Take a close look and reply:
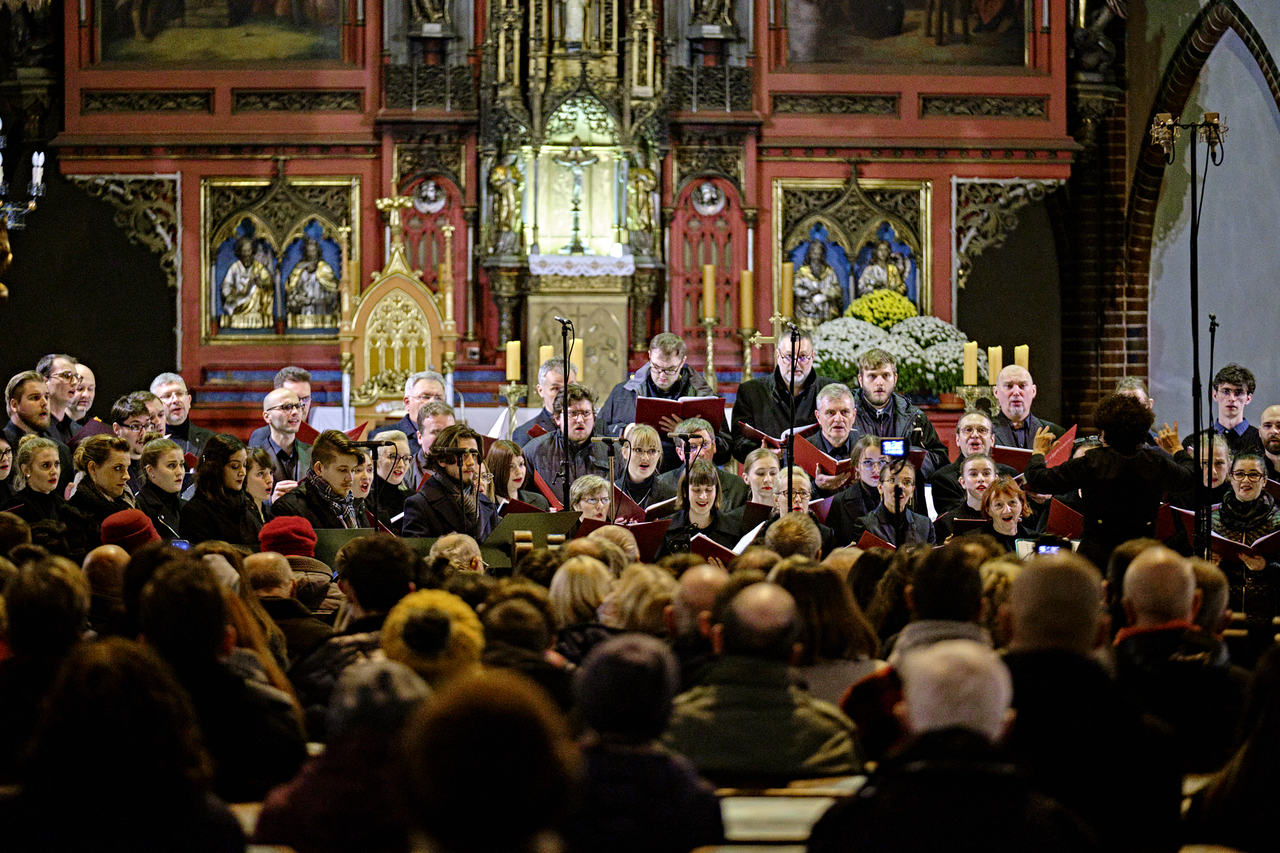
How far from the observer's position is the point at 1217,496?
743 cm

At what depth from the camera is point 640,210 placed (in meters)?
10.5

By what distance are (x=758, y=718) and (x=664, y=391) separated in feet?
17.6

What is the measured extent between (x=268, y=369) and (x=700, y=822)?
8673 millimetres

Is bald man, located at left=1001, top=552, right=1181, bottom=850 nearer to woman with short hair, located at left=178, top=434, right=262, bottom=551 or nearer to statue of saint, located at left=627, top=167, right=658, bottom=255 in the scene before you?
woman with short hair, located at left=178, top=434, right=262, bottom=551

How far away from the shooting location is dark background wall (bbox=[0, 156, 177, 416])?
1105cm

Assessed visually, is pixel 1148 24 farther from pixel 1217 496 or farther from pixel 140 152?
pixel 140 152

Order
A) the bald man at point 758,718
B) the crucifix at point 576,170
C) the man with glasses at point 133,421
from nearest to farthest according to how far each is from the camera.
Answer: the bald man at point 758,718 → the man with glasses at point 133,421 → the crucifix at point 576,170

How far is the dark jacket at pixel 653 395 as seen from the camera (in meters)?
8.13

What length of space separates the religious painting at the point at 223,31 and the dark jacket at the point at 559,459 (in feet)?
13.3

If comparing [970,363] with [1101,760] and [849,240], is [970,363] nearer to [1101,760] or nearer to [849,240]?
[849,240]

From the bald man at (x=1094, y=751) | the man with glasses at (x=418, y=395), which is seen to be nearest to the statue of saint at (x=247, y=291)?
the man with glasses at (x=418, y=395)

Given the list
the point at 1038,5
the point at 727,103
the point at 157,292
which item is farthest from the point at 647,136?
the point at 157,292

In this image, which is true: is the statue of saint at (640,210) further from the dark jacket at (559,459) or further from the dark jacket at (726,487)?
the dark jacket at (726,487)

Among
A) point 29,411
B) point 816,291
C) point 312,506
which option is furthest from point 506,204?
point 312,506
